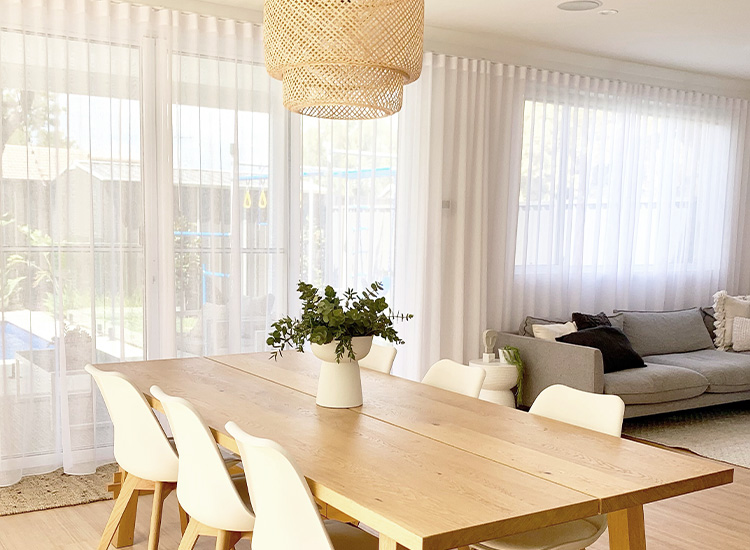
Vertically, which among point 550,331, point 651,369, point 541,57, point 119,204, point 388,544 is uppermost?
point 541,57

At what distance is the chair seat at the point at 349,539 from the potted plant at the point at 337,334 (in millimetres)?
485

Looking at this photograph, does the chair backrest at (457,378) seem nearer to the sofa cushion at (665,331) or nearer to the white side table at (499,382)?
the white side table at (499,382)

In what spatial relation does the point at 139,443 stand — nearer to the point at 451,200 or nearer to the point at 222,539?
the point at 222,539

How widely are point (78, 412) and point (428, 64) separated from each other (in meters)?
3.20

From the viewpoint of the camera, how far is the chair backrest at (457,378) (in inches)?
134

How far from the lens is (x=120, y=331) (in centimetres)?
480

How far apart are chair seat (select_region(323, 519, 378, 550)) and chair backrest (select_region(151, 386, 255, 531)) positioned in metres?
0.26

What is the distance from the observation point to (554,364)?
5.59 meters

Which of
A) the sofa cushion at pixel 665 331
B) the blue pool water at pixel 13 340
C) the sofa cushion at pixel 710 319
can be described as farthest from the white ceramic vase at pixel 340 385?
the sofa cushion at pixel 710 319

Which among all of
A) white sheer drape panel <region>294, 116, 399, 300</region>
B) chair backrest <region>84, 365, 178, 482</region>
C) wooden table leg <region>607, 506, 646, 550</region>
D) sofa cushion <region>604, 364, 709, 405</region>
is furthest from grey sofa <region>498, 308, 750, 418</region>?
chair backrest <region>84, 365, 178, 482</region>

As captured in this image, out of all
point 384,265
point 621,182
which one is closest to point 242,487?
point 384,265

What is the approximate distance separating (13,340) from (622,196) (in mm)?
4763

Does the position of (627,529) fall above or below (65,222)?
below

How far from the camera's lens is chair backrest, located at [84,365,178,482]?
2.93m
